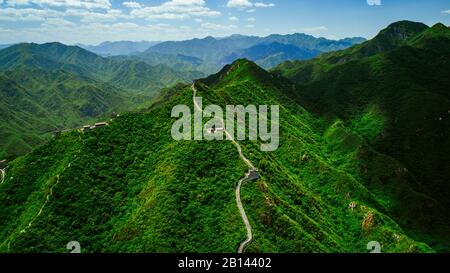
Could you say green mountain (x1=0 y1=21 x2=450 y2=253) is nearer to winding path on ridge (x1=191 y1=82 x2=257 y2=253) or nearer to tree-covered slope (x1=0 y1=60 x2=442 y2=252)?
tree-covered slope (x1=0 y1=60 x2=442 y2=252)

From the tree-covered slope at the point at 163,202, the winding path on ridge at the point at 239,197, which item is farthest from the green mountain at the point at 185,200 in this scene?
the winding path on ridge at the point at 239,197

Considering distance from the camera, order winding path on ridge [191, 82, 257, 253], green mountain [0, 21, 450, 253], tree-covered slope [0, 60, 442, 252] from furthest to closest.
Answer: green mountain [0, 21, 450, 253]
tree-covered slope [0, 60, 442, 252]
winding path on ridge [191, 82, 257, 253]

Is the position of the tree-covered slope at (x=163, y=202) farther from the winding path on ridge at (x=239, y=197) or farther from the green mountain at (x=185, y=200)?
the winding path on ridge at (x=239, y=197)

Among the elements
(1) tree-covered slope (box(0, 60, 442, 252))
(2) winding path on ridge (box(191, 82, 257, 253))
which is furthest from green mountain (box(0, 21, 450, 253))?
(2) winding path on ridge (box(191, 82, 257, 253))

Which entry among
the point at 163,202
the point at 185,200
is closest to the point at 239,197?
the point at 185,200

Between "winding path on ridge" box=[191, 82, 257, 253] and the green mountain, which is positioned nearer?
"winding path on ridge" box=[191, 82, 257, 253]

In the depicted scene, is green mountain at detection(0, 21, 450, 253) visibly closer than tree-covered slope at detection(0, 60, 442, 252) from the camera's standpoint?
No

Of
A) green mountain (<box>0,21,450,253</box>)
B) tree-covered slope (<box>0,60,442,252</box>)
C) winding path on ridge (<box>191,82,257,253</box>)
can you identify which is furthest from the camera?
green mountain (<box>0,21,450,253</box>)
